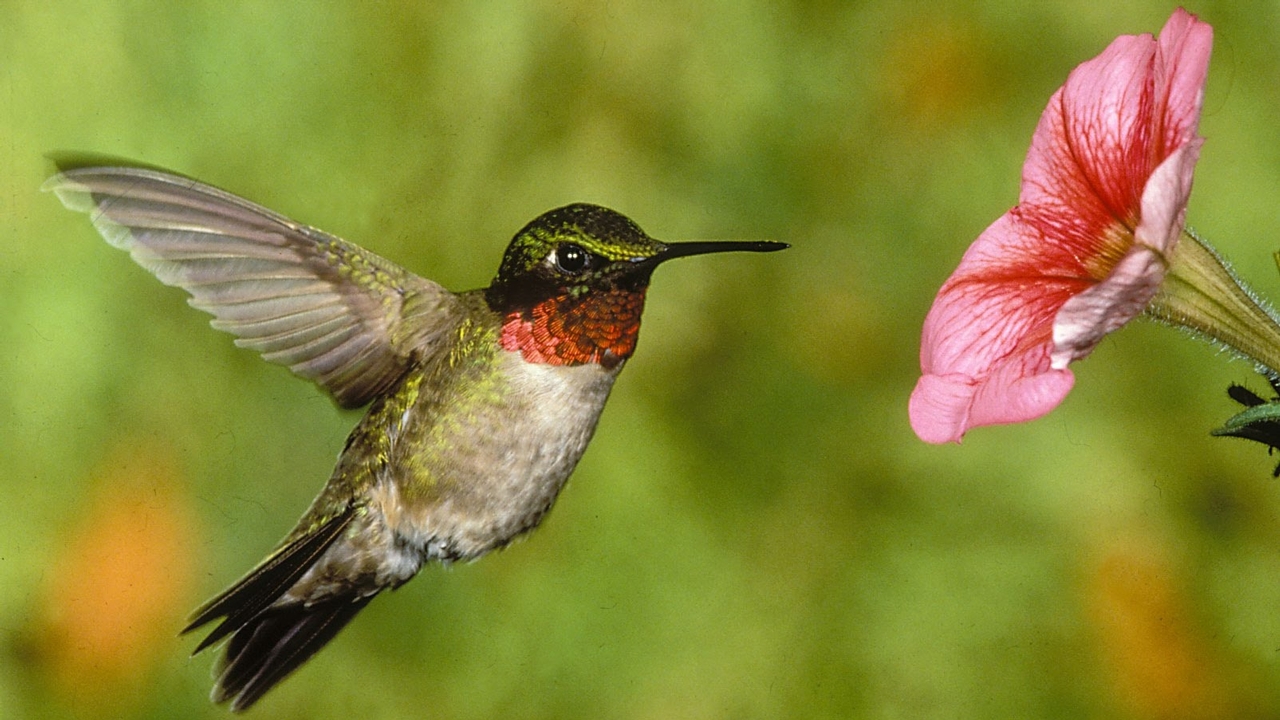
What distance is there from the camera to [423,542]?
3.52 feet

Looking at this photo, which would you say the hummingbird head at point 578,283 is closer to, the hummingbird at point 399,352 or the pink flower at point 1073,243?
the hummingbird at point 399,352

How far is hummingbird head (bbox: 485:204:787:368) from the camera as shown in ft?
2.90

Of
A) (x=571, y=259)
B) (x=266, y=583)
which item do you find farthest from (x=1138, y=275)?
(x=266, y=583)

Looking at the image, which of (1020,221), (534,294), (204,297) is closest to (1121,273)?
(1020,221)

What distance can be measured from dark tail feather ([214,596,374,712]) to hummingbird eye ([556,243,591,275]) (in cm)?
44

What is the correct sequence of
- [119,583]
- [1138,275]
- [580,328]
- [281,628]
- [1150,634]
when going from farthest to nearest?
1. [1150,634]
2. [119,583]
3. [281,628]
4. [580,328]
5. [1138,275]

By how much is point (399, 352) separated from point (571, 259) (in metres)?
0.25

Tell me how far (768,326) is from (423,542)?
586 millimetres

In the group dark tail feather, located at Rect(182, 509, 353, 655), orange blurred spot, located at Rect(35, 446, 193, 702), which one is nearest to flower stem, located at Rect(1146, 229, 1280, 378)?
dark tail feather, located at Rect(182, 509, 353, 655)

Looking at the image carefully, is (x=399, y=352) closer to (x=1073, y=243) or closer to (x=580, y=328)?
(x=580, y=328)

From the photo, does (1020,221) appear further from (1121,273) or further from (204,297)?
(204,297)

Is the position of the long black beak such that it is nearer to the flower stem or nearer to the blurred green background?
the flower stem

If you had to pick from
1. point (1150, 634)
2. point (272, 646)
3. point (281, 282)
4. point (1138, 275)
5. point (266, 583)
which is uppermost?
point (281, 282)

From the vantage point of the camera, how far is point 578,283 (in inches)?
36.6
